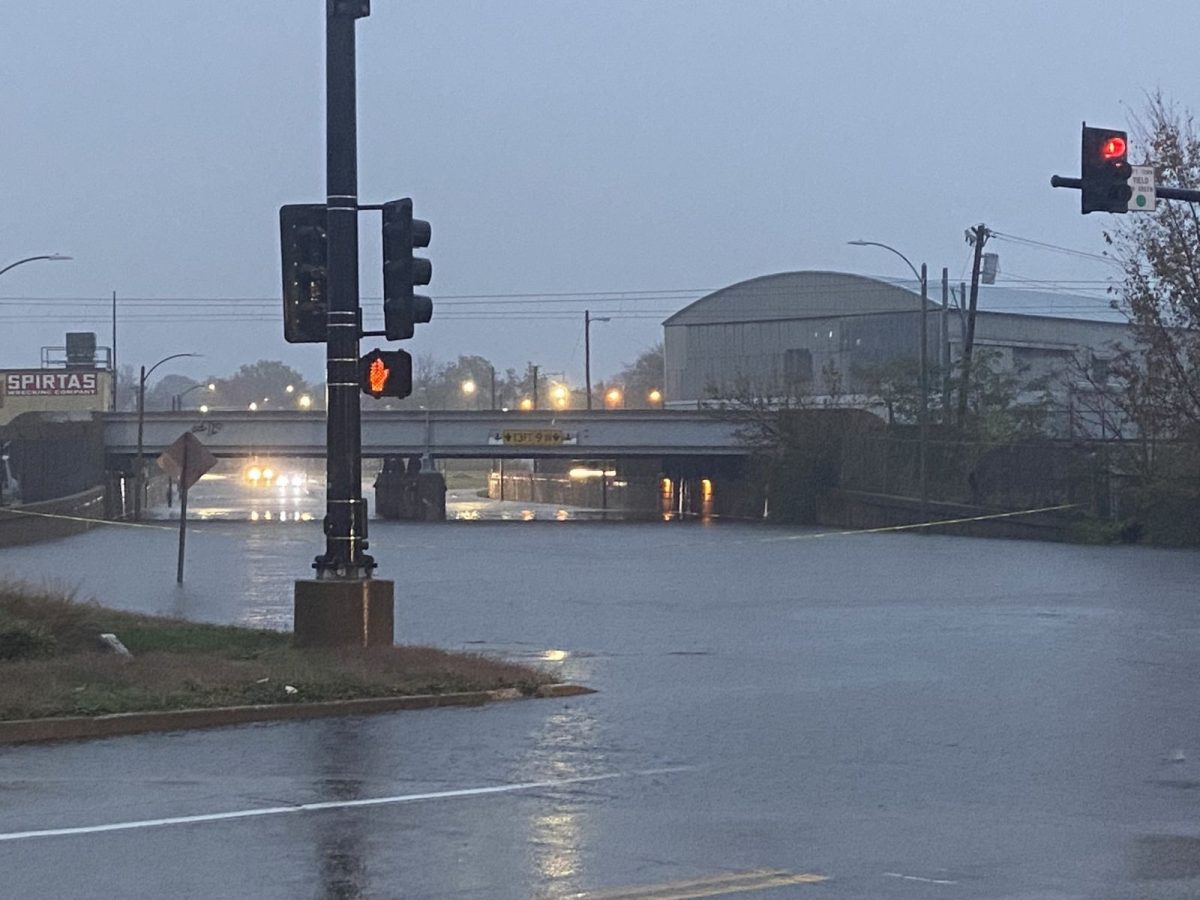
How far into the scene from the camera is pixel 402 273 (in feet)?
52.5

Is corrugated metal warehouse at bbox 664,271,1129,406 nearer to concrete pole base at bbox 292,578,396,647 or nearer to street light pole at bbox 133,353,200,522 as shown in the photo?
street light pole at bbox 133,353,200,522

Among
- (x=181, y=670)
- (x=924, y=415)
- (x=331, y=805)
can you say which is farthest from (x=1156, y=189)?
(x=924, y=415)

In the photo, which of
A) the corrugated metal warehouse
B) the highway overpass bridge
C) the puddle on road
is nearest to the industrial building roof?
the corrugated metal warehouse

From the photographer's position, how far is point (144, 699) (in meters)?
13.3

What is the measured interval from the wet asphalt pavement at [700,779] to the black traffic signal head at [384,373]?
3.12 m

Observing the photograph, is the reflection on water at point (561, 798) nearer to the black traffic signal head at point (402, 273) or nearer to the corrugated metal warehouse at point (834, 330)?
the black traffic signal head at point (402, 273)

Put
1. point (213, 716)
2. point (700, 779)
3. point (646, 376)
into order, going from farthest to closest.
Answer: point (646, 376) → point (213, 716) → point (700, 779)

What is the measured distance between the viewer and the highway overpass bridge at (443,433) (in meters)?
84.5

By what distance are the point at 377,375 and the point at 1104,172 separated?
9.64 meters

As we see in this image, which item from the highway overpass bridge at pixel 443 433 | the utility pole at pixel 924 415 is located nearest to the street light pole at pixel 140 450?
the highway overpass bridge at pixel 443 433

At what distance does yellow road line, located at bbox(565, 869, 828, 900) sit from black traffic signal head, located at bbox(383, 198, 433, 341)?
8.50 m

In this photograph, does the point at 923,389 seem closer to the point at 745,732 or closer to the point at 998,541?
the point at 998,541

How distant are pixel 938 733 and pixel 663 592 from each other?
650 inches

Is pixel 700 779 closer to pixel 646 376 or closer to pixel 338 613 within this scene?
pixel 338 613
